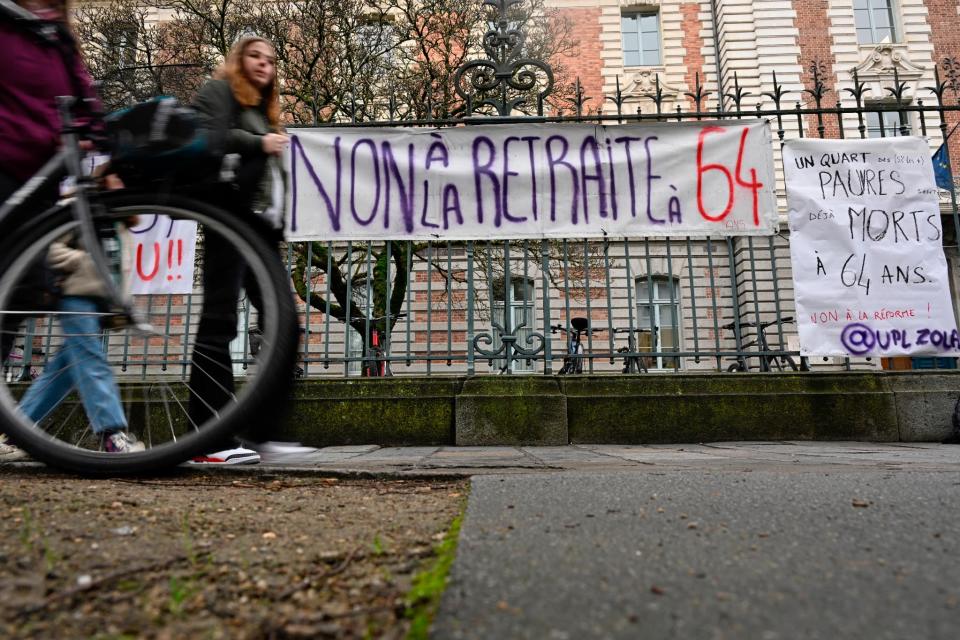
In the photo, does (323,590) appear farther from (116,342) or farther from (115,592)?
(116,342)

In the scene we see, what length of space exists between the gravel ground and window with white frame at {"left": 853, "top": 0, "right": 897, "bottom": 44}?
22.1 metres

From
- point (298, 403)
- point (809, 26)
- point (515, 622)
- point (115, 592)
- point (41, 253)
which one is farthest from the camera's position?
point (809, 26)

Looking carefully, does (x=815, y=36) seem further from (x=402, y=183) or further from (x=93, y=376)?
(x=93, y=376)

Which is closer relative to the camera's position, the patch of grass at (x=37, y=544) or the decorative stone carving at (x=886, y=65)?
the patch of grass at (x=37, y=544)

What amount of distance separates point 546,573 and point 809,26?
21.6m

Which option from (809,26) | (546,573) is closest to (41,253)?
(546,573)

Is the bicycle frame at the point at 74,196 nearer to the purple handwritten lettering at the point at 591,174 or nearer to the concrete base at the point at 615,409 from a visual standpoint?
the concrete base at the point at 615,409

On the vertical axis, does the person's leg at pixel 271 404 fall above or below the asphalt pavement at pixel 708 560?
above

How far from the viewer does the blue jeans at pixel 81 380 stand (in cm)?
203

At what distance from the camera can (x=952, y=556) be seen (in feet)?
3.58

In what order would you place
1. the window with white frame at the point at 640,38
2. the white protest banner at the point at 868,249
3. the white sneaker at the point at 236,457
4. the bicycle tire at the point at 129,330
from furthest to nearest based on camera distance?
the window with white frame at the point at 640,38 < the white protest banner at the point at 868,249 < the white sneaker at the point at 236,457 < the bicycle tire at the point at 129,330

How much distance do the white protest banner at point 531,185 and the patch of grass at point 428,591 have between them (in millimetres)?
3553

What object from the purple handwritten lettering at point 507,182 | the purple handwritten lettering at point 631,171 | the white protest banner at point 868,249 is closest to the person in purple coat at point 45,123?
the purple handwritten lettering at point 507,182

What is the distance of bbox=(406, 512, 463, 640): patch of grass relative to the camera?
2.61ft
